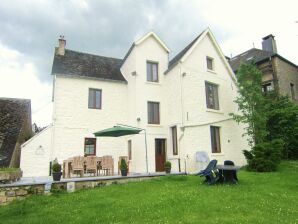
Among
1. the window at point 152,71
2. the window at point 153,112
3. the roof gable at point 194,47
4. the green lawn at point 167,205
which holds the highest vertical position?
the roof gable at point 194,47

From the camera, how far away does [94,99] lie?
64.1ft

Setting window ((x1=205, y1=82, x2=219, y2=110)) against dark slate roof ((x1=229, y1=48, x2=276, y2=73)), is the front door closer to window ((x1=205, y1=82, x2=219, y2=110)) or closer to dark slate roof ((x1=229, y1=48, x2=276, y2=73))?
window ((x1=205, y1=82, x2=219, y2=110))

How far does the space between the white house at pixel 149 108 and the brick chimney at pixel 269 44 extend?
496 inches

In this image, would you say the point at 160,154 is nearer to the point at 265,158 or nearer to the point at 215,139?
the point at 215,139

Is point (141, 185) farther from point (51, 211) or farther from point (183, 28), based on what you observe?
point (183, 28)

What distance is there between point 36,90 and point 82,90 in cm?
882

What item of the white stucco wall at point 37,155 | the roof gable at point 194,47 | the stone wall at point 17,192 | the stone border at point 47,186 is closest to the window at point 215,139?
the roof gable at point 194,47

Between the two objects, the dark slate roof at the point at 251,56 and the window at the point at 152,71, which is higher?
the dark slate roof at the point at 251,56

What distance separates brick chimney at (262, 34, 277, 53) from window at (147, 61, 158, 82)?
1752cm

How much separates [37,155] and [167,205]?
12.1m

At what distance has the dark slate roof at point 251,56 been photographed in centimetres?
2705

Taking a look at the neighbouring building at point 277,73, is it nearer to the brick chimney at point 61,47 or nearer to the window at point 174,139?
the window at point 174,139

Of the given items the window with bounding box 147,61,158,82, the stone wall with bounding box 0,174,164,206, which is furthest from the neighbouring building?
the stone wall with bounding box 0,174,164,206

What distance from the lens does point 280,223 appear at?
615 centimetres
